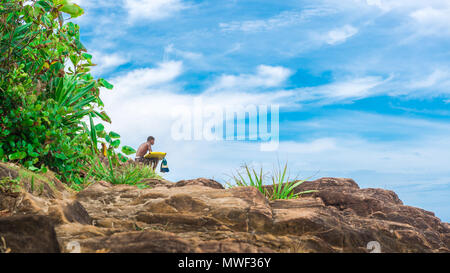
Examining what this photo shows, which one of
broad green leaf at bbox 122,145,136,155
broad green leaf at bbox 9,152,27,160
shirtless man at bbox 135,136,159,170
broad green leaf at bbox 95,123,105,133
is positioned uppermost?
shirtless man at bbox 135,136,159,170

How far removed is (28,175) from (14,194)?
2.56 ft

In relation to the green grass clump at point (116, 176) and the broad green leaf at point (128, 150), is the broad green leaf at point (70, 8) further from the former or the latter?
the green grass clump at point (116, 176)

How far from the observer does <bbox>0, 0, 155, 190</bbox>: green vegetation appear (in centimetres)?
700

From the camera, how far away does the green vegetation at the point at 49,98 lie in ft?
23.0

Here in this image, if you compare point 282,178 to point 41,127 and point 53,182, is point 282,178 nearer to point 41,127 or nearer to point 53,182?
point 53,182

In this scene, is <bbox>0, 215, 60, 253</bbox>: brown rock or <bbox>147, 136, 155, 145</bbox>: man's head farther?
<bbox>147, 136, 155, 145</bbox>: man's head

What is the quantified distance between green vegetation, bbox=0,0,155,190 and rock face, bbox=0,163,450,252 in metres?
1.29

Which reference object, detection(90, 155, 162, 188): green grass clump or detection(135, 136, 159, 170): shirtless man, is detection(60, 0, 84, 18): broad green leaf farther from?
detection(135, 136, 159, 170): shirtless man

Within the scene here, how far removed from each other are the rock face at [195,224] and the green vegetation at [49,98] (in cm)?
→ 129

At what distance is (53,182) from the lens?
251 inches

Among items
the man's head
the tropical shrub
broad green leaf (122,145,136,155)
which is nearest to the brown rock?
the tropical shrub

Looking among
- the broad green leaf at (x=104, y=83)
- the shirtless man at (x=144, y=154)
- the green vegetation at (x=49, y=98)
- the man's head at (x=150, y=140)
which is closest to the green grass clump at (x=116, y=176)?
the green vegetation at (x=49, y=98)

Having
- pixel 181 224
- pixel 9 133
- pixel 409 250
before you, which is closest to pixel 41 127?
pixel 9 133

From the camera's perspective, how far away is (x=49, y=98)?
790 cm
